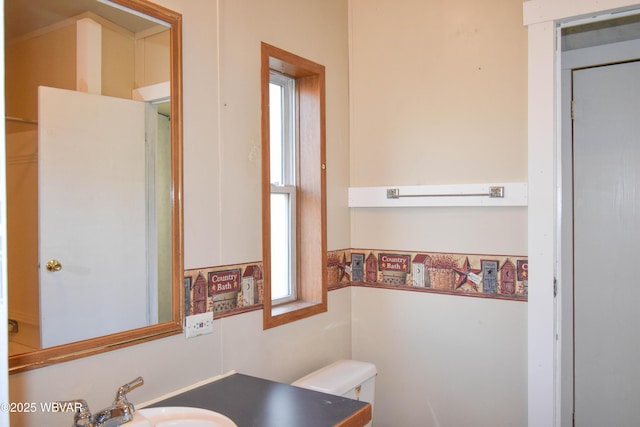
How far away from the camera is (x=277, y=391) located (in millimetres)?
1542

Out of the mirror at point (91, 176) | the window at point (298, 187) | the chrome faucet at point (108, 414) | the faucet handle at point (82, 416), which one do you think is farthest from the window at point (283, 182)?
the faucet handle at point (82, 416)

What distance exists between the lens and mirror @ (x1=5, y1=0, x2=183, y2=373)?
119 cm

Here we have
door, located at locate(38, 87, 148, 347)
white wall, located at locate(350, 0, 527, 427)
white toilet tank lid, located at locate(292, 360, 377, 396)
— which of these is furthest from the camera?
white wall, located at locate(350, 0, 527, 427)

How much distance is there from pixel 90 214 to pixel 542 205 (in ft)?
5.29

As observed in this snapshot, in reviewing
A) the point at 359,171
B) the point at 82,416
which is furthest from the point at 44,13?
the point at 359,171

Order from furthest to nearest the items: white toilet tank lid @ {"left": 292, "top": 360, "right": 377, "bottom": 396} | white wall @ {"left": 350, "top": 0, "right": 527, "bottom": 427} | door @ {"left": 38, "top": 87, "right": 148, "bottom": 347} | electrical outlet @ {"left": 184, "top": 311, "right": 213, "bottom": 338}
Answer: white wall @ {"left": 350, "top": 0, "right": 527, "bottom": 427} < white toilet tank lid @ {"left": 292, "top": 360, "right": 377, "bottom": 396} < electrical outlet @ {"left": 184, "top": 311, "right": 213, "bottom": 338} < door @ {"left": 38, "top": 87, "right": 148, "bottom": 347}

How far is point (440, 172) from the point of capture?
219 centimetres

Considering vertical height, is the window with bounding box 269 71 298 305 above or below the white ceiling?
below

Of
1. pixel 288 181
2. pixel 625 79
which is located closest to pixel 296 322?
pixel 288 181

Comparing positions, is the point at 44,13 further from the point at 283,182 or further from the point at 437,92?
the point at 437,92

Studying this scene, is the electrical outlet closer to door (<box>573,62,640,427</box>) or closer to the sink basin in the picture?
the sink basin

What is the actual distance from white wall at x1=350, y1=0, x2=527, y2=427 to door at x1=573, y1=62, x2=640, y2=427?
87 cm

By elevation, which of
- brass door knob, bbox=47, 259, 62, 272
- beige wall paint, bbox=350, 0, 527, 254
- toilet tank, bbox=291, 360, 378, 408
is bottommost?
toilet tank, bbox=291, 360, 378, 408

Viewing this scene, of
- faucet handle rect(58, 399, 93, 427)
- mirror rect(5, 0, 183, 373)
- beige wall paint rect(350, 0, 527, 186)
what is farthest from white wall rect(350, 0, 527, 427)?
faucet handle rect(58, 399, 93, 427)
